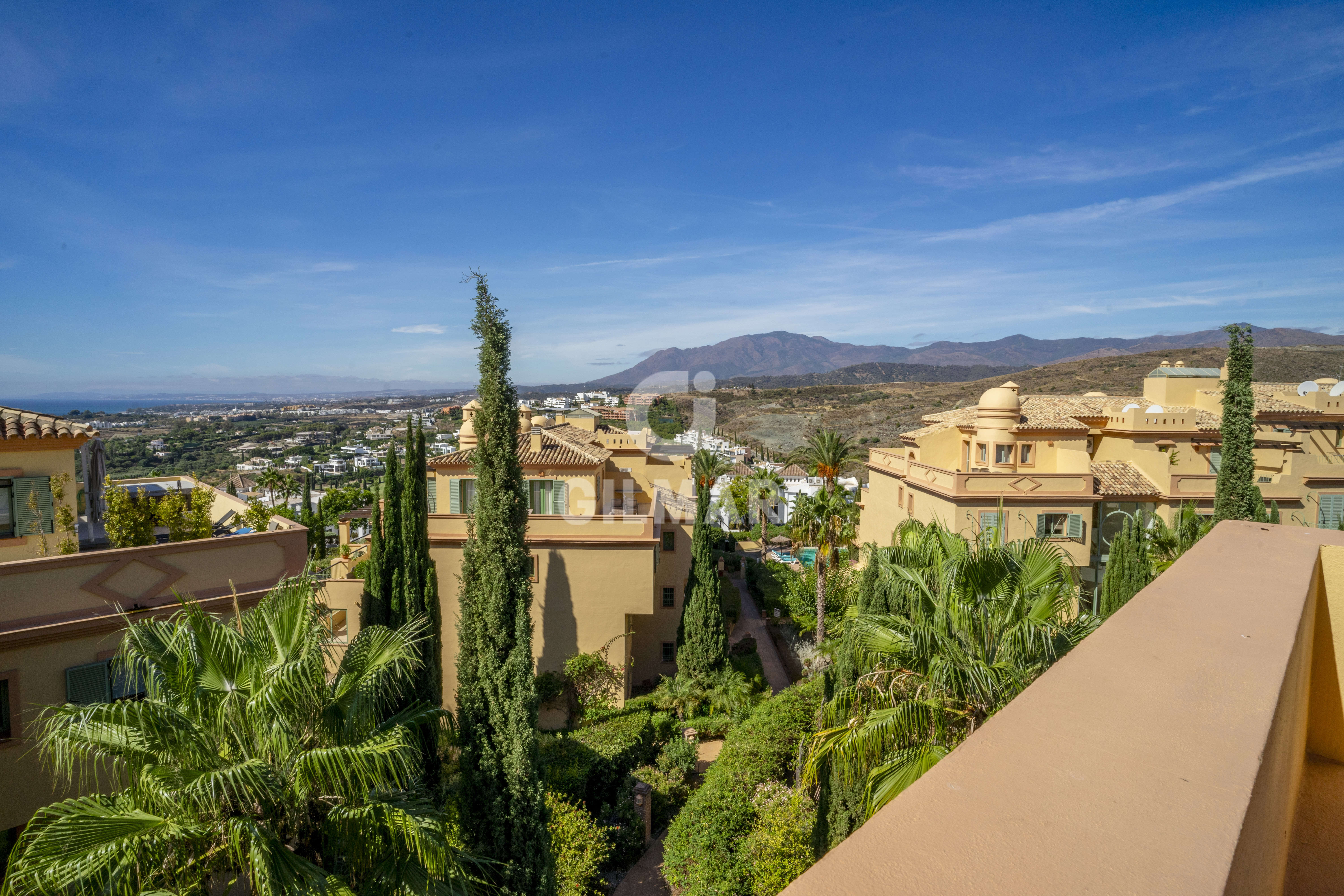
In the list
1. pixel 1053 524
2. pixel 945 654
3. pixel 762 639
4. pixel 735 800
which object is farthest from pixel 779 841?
pixel 762 639

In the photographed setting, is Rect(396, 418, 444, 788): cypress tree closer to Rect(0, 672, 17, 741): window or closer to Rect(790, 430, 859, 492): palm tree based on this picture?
Rect(0, 672, 17, 741): window

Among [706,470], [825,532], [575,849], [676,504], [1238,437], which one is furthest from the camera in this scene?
[706,470]

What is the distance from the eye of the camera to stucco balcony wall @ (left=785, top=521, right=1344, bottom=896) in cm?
118

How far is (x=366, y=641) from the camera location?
5980 mm

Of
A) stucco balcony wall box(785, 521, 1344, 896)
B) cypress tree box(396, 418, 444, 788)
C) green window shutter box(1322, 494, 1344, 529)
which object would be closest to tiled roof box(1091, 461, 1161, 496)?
green window shutter box(1322, 494, 1344, 529)

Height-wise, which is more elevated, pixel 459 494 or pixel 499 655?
pixel 459 494

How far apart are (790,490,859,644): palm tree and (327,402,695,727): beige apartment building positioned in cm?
420

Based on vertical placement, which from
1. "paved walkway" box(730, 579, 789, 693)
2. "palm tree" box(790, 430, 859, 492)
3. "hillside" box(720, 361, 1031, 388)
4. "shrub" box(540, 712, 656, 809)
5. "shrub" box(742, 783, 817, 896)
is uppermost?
"hillside" box(720, 361, 1031, 388)

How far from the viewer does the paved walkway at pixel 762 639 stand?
71.2 ft

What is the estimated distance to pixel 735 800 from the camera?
12.0m

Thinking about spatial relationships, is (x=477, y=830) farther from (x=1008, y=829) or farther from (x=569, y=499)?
(x=1008, y=829)

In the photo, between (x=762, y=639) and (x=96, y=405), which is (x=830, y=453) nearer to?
(x=762, y=639)

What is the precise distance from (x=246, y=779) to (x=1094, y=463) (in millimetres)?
24590

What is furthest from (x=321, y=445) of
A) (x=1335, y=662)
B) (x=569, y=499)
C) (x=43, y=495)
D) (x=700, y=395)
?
(x=1335, y=662)
